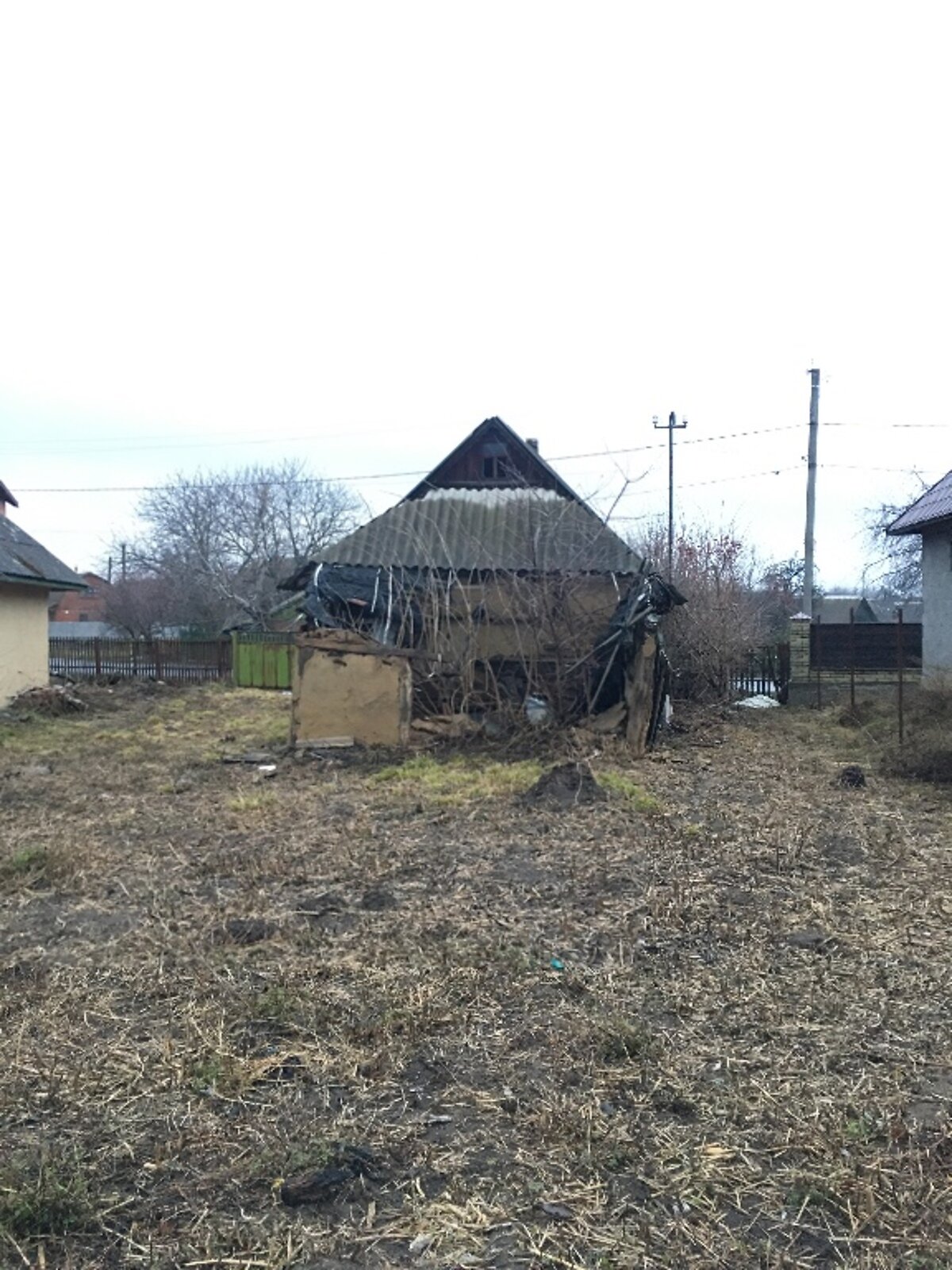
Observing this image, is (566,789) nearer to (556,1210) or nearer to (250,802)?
(250,802)

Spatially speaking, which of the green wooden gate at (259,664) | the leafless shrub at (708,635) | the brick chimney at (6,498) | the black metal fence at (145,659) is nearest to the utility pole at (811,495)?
the leafless shrub at (708,635)

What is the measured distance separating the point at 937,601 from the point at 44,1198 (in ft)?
50.4

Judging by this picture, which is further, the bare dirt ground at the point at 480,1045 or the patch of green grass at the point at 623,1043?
Answer: the patch of green grass at the point at 623,1043

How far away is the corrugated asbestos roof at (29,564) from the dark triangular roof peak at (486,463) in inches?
302

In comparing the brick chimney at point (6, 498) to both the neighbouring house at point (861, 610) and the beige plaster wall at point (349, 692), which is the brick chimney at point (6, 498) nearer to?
the beige plaster wall at point (349, 692)

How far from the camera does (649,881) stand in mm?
6277

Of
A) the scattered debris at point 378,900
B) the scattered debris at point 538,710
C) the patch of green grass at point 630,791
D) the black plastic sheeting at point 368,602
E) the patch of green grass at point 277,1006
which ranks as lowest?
the scattered debris at point 378,900

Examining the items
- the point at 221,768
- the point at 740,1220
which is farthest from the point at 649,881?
the point at 221,768

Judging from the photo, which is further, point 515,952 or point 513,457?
point 513,457

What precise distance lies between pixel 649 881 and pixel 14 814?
605 centimetres

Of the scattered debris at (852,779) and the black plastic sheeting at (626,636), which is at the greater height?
the black plastic sheeting at (626,636)

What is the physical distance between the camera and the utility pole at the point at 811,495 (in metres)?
25.3

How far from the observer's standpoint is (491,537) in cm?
1495

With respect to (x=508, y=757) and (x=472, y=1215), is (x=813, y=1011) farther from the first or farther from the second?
(x=508, y=757)
